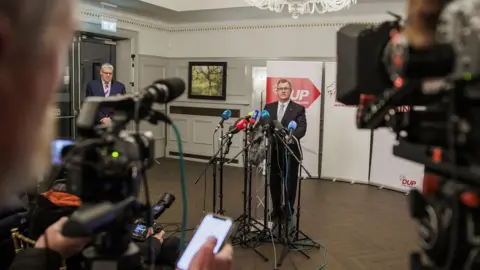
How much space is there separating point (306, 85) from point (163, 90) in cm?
579

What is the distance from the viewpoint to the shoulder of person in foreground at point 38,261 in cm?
102

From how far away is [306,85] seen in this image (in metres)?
6.48

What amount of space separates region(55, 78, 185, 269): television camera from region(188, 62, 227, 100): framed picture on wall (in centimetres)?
718

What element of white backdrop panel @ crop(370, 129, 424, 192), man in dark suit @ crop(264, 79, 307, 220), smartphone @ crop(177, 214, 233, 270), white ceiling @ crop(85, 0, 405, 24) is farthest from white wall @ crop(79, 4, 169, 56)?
smartphone @ crop(177, 214, 233, 270)

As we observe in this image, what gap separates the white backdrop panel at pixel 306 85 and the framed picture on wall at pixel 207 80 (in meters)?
1.59

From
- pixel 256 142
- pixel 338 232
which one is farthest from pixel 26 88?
pixel 338 232

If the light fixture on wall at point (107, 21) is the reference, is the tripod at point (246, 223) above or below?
below

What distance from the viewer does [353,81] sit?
85 centimetres

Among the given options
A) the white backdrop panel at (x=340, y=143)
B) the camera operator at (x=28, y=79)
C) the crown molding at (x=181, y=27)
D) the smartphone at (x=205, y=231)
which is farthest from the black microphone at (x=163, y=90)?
the crown molding at (x=181, y=27)

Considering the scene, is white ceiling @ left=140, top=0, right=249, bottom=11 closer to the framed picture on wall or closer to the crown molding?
the crown molding

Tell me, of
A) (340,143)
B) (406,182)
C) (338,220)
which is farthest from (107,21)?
(406,182)

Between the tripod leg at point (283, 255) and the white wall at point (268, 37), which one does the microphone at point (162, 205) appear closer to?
the tripod leg at point (283, 255)

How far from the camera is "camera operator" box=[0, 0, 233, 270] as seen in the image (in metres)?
0.43

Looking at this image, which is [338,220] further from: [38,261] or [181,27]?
[181,27]
